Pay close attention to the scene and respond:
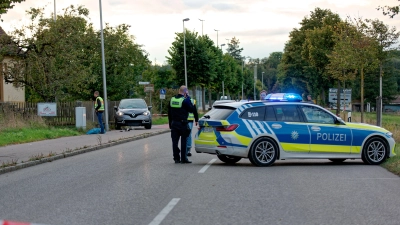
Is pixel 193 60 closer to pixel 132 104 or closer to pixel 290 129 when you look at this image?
pixel 132 104

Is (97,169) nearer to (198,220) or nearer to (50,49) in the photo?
(198,220)

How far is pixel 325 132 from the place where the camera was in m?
14.6

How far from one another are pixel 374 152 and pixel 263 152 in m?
2.81

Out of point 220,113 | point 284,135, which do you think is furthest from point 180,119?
point 284,135

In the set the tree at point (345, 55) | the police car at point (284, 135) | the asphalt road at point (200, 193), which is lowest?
the asphalt road at point (200, 193)

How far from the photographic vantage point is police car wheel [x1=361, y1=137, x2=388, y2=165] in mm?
14789

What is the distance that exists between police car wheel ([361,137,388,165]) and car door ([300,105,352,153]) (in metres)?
0.47

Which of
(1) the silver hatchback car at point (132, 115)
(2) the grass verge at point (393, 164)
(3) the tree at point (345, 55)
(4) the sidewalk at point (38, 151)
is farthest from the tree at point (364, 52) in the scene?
(2) the grass verge at point (393, 164)

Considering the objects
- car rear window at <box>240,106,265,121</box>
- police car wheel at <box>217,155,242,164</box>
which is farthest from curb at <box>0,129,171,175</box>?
car rear window at <box>240,106,265,121</box>

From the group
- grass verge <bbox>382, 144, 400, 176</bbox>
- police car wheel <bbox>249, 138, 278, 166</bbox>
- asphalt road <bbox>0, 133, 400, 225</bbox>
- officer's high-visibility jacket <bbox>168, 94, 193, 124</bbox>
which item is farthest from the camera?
officer's high-visibility jacket <bbox>168, 94, 193, 124</bbox>

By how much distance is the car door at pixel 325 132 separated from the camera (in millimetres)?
14523

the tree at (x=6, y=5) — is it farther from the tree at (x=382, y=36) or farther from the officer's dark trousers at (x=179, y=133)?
the tree at (x=382, y=36)

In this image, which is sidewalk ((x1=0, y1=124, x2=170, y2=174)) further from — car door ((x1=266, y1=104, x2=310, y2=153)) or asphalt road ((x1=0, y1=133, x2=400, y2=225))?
car door ((x1=266, y1=104, x2=310, y2=153))

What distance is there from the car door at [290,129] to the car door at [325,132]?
0.17 meters
